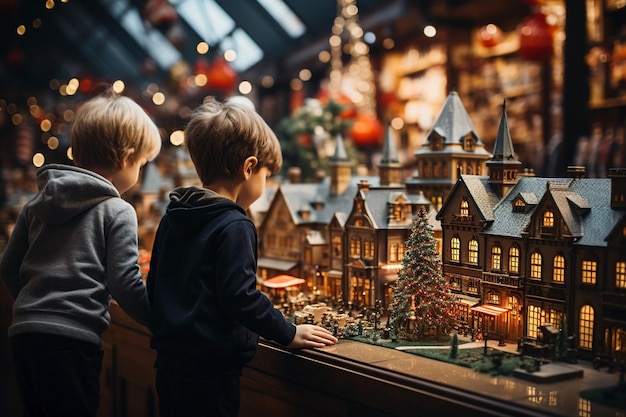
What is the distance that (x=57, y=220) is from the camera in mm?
2613

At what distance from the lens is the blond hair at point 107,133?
9.00 feet

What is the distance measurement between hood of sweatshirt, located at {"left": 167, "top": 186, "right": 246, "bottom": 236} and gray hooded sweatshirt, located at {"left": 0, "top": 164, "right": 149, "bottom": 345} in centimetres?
27

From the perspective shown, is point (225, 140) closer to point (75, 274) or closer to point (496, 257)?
point (75, 274)

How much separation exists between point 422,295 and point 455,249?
28cm

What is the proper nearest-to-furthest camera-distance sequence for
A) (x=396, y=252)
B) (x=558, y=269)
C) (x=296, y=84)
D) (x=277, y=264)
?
(x=558, y=269) < (x=396, y=252) < (x=277, y=264) < (x=296, y=84)

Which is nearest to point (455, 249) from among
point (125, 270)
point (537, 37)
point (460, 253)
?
point (460, 253)

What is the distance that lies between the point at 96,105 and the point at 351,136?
140 inches

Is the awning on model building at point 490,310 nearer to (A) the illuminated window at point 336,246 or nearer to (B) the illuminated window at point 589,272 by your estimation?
(B) the illuminated window at point 589,272

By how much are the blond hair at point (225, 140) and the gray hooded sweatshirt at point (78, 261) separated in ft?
1.33

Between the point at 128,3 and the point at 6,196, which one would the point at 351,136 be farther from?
the point at 128,3

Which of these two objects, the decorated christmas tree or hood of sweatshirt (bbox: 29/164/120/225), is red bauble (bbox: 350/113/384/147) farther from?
hood of sweatshirt (bbox: 29/164/120/225)

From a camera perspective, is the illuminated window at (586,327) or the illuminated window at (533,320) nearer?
the illuminated window at (586,327)

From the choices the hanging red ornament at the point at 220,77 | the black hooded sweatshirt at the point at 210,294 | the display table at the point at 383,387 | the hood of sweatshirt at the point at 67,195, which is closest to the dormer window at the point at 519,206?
the display table at the point at 383,387

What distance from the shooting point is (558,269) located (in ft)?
7.91
